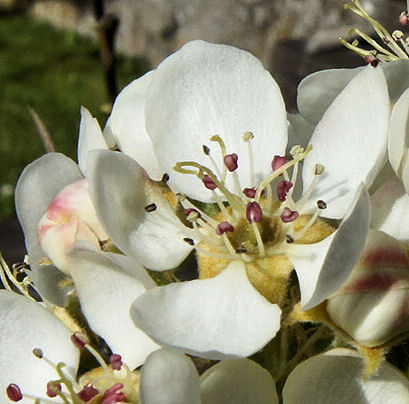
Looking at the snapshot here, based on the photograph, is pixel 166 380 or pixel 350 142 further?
pixel 350 142

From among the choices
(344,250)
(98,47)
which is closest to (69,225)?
(344,250)

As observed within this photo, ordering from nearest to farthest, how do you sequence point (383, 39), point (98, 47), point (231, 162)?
point (231, 162) → point (383, 39) → point (98, 47)

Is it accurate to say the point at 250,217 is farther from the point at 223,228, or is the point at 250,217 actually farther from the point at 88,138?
the point at 88,138

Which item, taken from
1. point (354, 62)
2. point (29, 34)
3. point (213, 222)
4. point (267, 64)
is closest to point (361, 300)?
point (213, 222)

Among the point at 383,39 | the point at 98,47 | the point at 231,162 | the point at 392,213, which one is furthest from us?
the point at 98,47

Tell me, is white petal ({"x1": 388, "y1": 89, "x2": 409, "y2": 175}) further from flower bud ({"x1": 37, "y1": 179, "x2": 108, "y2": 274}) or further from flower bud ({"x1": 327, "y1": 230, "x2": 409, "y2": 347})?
flower bud ({"x1": 37, "y1": 179, "x2": 108, "y2": 274})
